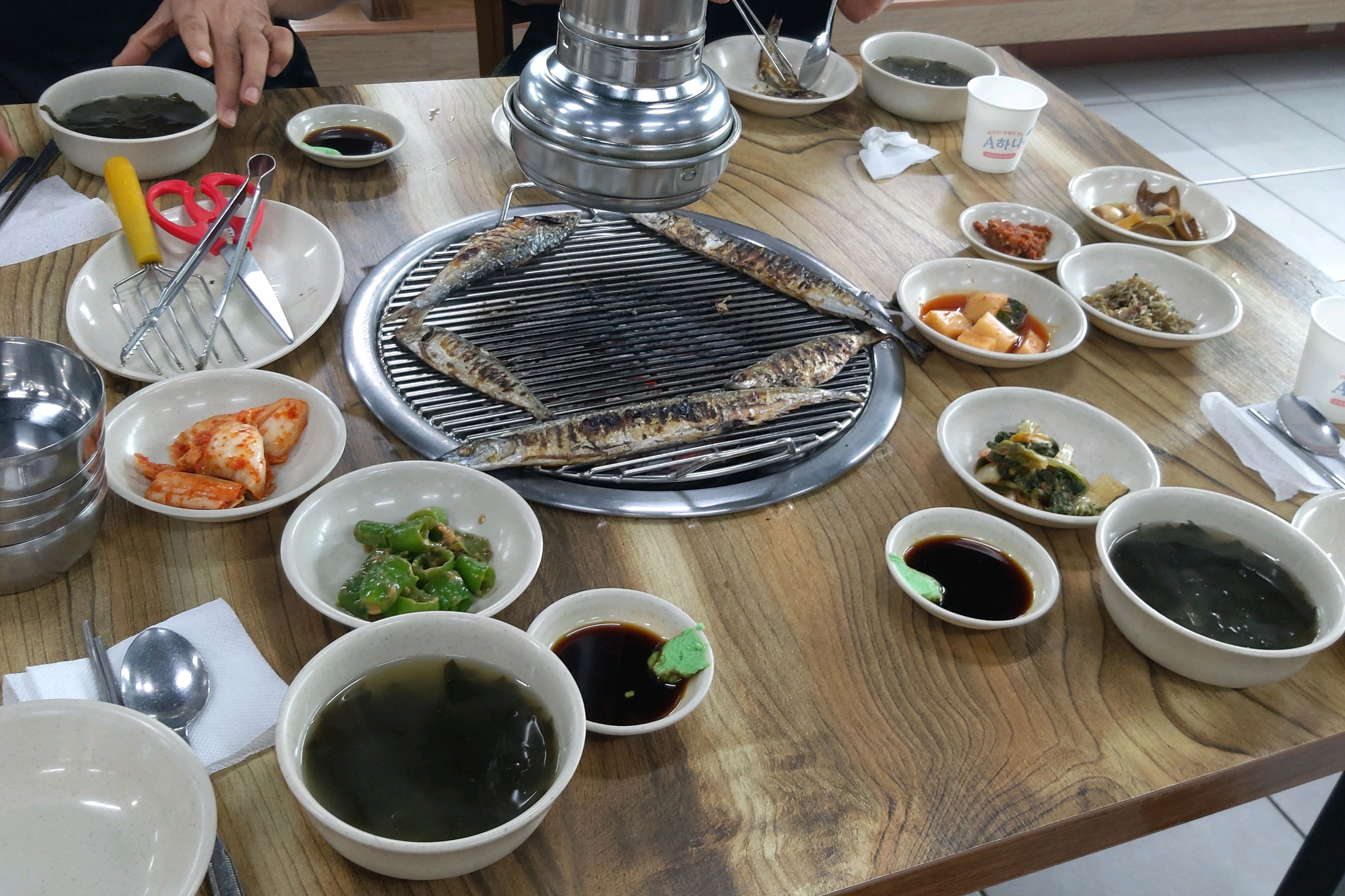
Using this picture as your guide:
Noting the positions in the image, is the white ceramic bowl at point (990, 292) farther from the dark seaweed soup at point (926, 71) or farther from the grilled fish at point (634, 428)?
the dark seaweed soup at point (926, 71)

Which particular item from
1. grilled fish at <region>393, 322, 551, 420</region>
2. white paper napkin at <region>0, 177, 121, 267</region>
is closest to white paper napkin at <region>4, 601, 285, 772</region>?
grilled fish at <region>393, 322, 551, 420</region>

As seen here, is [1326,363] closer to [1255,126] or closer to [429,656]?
[429,656]

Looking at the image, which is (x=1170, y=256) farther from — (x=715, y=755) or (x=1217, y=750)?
(x=715, y=755)

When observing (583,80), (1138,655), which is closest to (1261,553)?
(1138,655)

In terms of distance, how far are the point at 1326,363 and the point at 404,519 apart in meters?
1.75

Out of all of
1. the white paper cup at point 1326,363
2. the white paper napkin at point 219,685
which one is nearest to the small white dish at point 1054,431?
the white paper cup at point 1326,363

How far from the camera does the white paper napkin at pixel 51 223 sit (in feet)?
6.39

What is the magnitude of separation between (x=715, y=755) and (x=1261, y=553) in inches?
36.2

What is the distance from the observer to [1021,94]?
8.84 ft

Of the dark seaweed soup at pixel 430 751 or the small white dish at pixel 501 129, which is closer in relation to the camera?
the dark seaweed soup at pixel 430 751

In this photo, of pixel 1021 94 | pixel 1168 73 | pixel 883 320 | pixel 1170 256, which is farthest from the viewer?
pixel 1168 73

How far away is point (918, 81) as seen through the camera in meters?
2.77

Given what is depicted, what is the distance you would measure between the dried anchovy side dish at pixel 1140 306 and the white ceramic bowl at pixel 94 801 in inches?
76.1

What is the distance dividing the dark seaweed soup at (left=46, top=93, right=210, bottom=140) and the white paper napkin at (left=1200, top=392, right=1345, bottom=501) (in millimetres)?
2293
